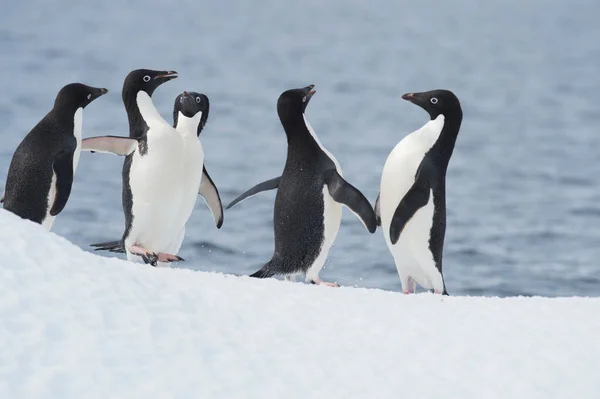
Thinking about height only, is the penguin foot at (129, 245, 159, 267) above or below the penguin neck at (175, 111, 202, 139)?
below

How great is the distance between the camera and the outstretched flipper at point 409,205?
5.55m

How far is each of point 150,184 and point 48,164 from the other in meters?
0.44

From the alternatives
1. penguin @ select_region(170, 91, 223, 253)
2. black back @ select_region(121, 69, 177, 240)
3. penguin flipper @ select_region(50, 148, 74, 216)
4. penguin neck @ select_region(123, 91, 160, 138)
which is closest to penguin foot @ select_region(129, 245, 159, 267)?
black back @ select_region(121, 69, 177, 240)

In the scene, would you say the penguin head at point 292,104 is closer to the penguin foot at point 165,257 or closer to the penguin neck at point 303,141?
the penguin neck at point 303,141

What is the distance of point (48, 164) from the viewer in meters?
5.72

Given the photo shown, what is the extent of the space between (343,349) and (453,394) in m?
0.34

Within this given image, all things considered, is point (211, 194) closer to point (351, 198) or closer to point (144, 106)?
point (144, 106)

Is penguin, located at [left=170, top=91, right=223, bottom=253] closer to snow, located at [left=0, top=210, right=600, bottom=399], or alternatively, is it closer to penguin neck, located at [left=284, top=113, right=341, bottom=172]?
penguin neck, located at [left=284, top=113, right=341, bottom=172]

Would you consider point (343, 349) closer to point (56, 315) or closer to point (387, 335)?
point (387, 335)

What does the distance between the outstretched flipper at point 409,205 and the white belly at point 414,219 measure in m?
0.04

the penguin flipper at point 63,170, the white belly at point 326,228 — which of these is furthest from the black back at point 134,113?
the white belly at point 326,228

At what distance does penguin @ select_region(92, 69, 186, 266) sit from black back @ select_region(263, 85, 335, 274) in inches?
17.9

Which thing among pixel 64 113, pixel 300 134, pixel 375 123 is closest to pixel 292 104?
pixel 300 134

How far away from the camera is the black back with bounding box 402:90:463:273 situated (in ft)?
18.5
